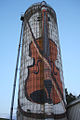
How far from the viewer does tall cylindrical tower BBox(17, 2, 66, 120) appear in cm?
2367

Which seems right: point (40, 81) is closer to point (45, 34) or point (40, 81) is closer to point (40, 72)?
point (40, 72)

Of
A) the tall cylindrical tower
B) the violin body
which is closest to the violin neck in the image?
the tall cylindrical tower

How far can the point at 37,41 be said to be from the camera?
29594 mm

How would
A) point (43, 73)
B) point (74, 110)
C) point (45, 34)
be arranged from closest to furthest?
point (74, 110)
point (43, 73)
point (45, 34)

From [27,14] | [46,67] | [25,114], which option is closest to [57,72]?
[46,67]

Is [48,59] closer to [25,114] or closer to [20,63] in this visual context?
[20,63]

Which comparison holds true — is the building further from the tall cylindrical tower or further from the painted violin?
the painted violin

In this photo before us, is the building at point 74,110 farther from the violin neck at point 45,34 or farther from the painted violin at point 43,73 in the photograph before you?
the violin neck at point 45,34

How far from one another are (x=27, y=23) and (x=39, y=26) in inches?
155

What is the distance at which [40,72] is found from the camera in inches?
1046

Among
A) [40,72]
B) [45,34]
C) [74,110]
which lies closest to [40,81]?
[40,72]

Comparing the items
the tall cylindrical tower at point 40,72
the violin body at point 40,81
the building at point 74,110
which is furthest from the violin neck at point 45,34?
the building at point 74,110

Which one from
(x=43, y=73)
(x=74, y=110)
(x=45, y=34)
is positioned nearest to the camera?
(x=74, y=110)

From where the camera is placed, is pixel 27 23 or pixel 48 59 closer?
pixel 48 59
